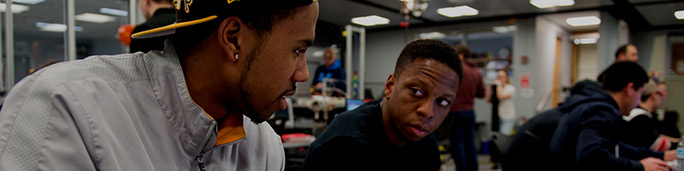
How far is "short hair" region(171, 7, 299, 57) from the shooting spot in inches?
25.4

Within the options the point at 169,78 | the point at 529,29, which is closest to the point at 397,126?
the point at 169,78

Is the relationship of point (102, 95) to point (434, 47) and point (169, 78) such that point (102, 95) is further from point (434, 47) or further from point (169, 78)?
point (434, 47)

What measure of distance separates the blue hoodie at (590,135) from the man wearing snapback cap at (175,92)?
1819 millimetres

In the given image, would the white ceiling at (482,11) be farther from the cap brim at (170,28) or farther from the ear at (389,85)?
the cap brim at (170,28)

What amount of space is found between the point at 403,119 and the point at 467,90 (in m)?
3.01

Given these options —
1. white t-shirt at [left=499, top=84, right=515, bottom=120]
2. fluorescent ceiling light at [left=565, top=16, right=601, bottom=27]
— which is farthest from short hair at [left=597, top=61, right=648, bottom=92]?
fluorescent ceiling light at [left=565, top=16, right=601, bottom=27]

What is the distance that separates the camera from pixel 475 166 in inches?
162

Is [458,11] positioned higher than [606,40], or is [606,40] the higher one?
[458,11]

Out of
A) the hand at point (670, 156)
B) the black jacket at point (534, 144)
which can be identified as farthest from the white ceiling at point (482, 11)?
the hand at point (670, 156)

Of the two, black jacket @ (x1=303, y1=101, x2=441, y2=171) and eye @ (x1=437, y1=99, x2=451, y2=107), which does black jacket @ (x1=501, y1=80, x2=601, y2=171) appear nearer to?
black jacket @ (x1=303, y1=101, x2=441, y2=171)

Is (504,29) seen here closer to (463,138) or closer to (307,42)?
Result: (463,138)

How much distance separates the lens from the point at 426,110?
1.24 meters

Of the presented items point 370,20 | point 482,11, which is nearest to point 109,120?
point 370,20

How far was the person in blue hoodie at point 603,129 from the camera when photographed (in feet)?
6.56
